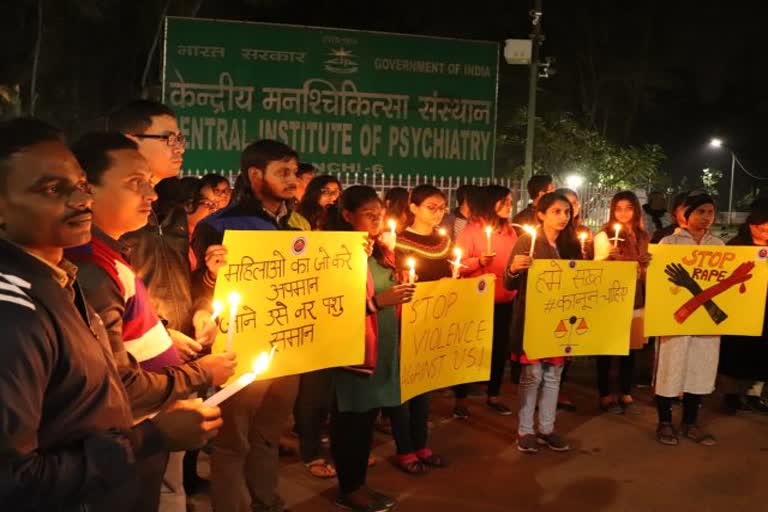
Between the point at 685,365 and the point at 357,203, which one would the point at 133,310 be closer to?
the point at 357,203

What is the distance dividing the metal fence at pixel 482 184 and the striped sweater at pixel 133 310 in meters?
9.29

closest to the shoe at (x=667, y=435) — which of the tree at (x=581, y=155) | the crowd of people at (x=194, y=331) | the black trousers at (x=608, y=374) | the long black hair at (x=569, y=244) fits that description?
the crowd of people at (x=194, y=331)

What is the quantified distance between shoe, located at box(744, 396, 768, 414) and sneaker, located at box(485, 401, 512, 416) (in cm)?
215

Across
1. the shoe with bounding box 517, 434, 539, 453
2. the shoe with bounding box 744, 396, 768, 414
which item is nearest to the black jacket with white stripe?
the shoe with bounding box 517, 434, 539, 453

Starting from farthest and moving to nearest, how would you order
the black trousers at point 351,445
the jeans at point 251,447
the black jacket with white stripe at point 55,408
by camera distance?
the black trousers at point 351,445 → the jeans at point 251,447 → the black jacket with white stripe at point 55,408

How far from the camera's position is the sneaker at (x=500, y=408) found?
255 inches

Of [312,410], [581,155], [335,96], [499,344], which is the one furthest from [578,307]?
[581,155]

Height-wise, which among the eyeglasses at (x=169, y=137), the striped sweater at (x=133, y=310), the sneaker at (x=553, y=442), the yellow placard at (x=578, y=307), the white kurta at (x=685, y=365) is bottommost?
the sneaker at (x=553, y=442)

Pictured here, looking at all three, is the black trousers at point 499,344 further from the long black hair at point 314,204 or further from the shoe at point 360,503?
the shoe at point 360,503

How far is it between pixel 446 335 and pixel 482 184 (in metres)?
7.46

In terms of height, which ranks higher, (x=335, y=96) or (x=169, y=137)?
(x=335, y=96)

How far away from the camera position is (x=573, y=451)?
18.3ft

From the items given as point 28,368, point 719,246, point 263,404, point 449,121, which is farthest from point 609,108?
point 28,368

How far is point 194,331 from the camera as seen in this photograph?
3.48 m
